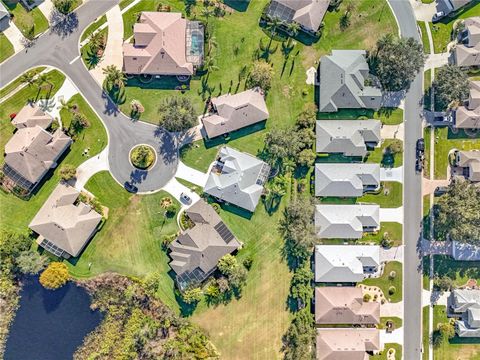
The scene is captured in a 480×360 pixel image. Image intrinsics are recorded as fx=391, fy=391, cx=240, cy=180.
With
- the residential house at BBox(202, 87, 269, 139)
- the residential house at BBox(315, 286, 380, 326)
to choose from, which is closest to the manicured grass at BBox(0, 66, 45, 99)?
the residential house at BBox(202, 87, 269, 139)

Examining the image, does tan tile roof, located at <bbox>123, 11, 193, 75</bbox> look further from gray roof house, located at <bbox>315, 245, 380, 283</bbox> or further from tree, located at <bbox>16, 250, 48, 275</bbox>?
gray roof house, located at <bbox>315, 245, 380, 283</bbox>

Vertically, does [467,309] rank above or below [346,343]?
above

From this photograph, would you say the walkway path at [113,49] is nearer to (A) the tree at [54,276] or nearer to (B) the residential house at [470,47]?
(A) the tree at [54,276]

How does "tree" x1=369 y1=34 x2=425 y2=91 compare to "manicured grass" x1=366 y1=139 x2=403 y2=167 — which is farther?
"manicured grass" x1=366 y1=139 x2=403 y2=167

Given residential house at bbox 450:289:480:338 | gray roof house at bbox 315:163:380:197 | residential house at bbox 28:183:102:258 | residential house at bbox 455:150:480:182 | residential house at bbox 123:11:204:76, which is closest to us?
residential house at bbox 28:183:102:258

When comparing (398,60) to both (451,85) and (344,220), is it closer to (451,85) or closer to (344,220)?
(451,85)

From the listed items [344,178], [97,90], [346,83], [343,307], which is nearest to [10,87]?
[97,90]
